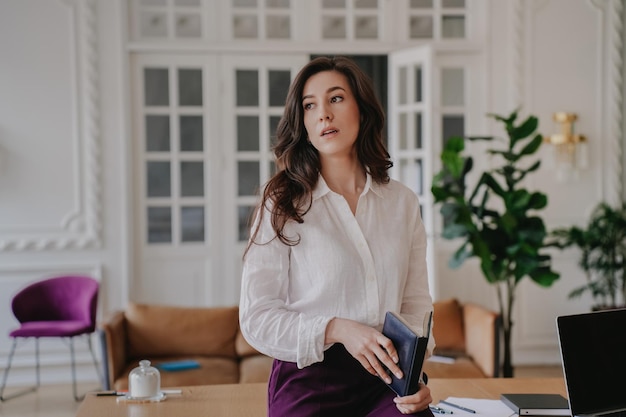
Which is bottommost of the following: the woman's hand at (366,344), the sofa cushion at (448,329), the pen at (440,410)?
the sofa cushion at (448,329)

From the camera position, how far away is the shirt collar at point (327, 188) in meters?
1.97

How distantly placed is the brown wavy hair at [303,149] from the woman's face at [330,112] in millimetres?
22

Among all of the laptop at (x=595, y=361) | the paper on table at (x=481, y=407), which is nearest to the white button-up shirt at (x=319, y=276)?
the laptop at (x=595, y=361)

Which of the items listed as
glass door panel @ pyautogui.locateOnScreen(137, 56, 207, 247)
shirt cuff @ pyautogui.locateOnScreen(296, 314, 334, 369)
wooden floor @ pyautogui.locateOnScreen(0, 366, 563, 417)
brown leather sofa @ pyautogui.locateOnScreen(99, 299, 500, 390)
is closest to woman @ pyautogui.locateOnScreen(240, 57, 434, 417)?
shirt cuff @ pyautogui.locateOnScreen(296, 314, 334, 369)

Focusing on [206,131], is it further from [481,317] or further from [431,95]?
[481,317]

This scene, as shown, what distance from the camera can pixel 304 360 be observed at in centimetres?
179

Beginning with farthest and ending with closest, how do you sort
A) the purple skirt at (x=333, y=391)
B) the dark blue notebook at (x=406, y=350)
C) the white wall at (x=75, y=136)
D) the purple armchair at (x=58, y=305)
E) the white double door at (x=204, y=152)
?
the white double door at (x=204, y=152)
the white wall at (x=75, y=136)
the purple armchair at (x=58, y=305)
the purple skirt at (x=333, y=391)
the dark blue notebook at (x=406, y=350)

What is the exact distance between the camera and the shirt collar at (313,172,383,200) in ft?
6.46

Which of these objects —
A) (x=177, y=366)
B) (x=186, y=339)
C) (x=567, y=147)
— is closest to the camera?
(x=177, y=366)

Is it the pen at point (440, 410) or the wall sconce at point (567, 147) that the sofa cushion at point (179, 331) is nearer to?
the pen at point (440, 410)

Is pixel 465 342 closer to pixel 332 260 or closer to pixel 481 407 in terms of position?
pixel 481 407

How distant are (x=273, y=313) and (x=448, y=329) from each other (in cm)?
293

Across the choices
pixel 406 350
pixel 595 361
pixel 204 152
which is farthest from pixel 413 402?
pixel 204 152

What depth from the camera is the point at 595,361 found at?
6.58 ft
